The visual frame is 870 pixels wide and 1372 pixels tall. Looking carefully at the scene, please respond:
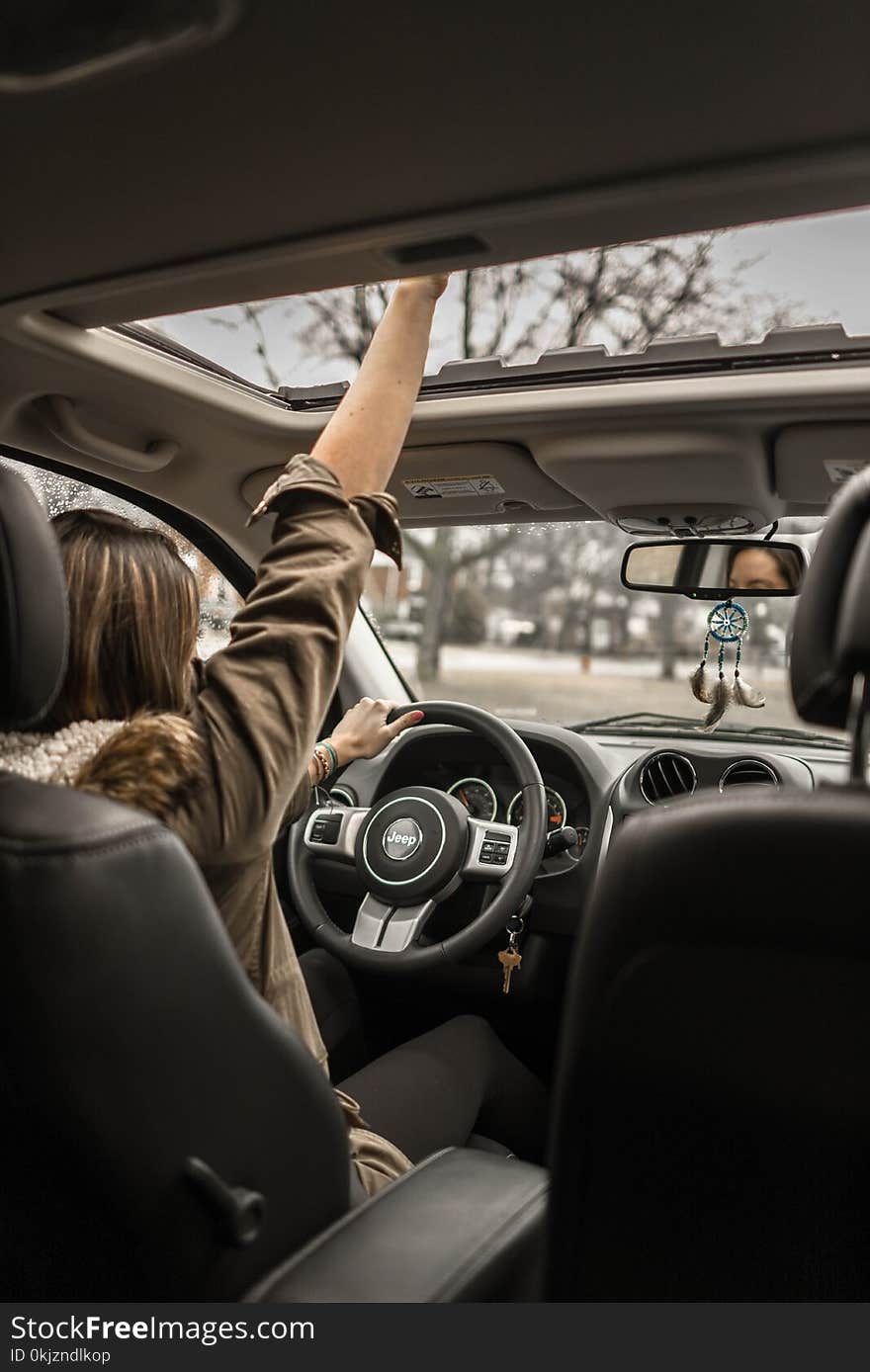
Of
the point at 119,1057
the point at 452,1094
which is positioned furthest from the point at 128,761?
the point at 452,1094

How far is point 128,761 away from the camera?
1242 millimetres

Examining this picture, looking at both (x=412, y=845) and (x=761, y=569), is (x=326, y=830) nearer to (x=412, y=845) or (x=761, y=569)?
(x=412, y=845)

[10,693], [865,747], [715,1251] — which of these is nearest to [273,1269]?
[715,1251]

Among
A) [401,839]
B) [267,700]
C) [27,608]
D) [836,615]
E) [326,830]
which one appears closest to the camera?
[836,615]

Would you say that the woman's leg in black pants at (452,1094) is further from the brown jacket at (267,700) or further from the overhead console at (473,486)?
the overhead console at (473,486)

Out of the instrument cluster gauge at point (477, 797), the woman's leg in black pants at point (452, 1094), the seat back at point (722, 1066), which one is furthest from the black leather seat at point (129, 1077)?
the instrument cluster gauge at point (477, 797)

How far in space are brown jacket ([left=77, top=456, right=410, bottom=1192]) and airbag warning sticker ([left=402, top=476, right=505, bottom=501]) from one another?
139 cm

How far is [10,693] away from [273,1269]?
30.1 inches

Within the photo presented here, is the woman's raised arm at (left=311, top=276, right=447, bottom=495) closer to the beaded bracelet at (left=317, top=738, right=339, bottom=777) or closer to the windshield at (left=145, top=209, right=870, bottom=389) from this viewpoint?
the windshield at (left=145, top=209, right=870, bottom=389)

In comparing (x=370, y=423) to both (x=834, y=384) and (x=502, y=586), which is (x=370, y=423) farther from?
(x=502, y=586)

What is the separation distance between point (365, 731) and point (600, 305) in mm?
1114

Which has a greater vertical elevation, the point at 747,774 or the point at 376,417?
the point at 376,417

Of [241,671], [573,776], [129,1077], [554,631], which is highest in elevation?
[554,631]

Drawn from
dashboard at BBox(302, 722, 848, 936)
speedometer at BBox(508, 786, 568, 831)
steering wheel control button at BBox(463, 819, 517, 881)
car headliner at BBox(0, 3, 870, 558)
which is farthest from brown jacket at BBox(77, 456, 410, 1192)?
speedometer at BBox(508, 786, 568, 831)
